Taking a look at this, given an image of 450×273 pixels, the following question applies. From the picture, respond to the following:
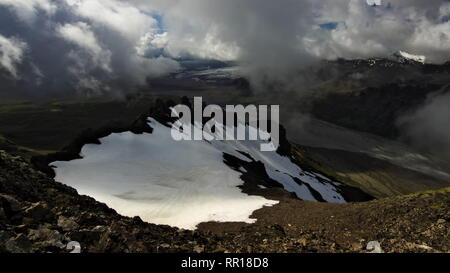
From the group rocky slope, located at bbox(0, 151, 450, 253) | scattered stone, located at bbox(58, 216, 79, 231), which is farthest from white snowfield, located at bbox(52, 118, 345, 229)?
scattered stone, located at bbox(58, 216, 79, 231)

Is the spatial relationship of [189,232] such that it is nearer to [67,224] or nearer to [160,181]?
[67,224]

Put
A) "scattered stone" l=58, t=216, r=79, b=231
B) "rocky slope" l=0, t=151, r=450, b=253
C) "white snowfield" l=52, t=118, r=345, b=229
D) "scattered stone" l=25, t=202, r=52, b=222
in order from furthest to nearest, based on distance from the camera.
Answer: "white snowfield" l=52, t=118, r=345, b=229
"scattered stone" l=25, t=202, r=52, b=222
"scattered stone" l=58, t=216, r=79, b=231
"rocky slope" l=0, t=151, r=450, b=253

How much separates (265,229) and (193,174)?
123 ft

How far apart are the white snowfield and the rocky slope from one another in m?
7.25

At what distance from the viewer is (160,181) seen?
56844 millimetres

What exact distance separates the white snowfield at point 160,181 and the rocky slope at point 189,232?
23.8 feet

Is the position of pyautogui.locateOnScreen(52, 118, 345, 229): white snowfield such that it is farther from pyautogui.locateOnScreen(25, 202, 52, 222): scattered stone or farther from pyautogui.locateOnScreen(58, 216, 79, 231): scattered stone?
pyautogui.locateOnScreen(25, 202, 52, 222): scattered stone

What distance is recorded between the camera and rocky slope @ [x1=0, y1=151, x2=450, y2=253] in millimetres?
16266

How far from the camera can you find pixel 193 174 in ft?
206

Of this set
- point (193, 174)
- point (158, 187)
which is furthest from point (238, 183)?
point (158, 187)

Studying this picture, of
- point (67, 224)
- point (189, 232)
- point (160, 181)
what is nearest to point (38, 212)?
point (67, 224)

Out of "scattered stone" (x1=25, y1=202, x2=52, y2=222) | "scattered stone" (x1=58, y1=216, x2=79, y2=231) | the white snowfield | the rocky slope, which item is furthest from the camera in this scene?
the white snowfield

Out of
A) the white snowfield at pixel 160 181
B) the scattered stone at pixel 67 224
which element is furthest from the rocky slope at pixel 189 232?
the white snowfield at pixel 160 181
